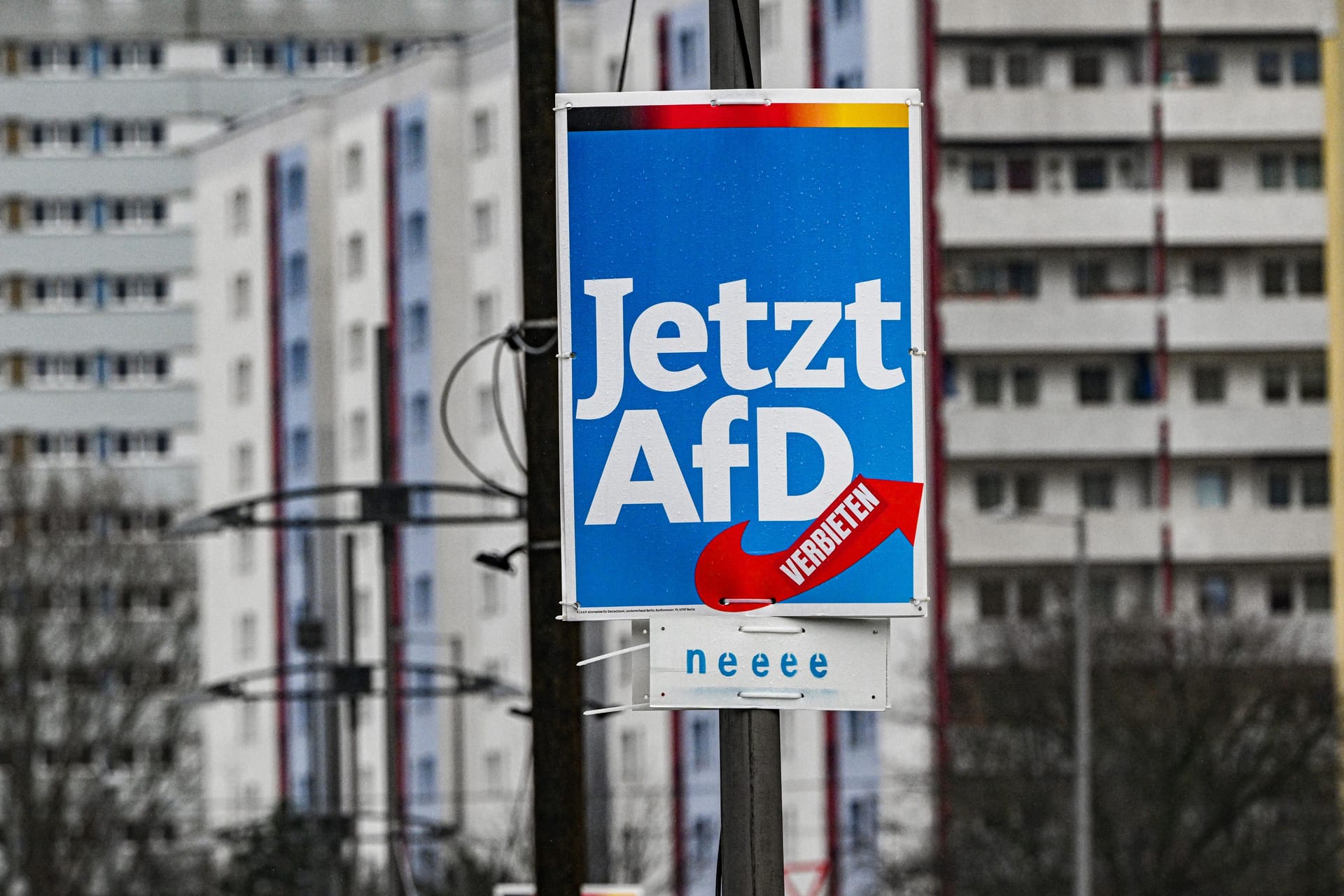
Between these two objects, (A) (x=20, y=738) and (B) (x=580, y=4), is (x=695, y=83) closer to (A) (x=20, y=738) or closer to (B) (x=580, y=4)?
(B) (x=580, y=4)

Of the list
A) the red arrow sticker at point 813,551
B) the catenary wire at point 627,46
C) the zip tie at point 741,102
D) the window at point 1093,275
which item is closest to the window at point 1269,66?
the window at point 1093,275

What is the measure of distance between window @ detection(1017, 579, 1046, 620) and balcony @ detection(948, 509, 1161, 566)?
549 millimetres

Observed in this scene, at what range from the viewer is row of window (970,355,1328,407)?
78.3 meters

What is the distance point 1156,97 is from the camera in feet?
256

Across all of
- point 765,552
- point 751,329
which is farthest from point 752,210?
point 765,552

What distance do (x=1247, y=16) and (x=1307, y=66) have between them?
2.15m

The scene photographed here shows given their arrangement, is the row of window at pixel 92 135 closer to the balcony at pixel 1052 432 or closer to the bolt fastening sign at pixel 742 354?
the balcony at pixel 1052 432

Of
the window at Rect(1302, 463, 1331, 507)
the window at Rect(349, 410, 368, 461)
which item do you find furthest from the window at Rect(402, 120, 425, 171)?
the window at Rect(1302, 463, 1331, 507)

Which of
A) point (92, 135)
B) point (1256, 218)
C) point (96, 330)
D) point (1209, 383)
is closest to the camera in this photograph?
point (1256, 218)

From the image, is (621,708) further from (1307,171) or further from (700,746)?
(1307,171)

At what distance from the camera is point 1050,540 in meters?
76.8

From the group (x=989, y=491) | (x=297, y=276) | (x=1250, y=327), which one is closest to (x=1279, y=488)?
(x=1250, y=327)

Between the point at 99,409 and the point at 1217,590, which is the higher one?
the point at 99,409

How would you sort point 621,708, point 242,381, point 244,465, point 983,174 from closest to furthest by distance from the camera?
point 621,708, point 983,174, point 242,381, point 244,465
